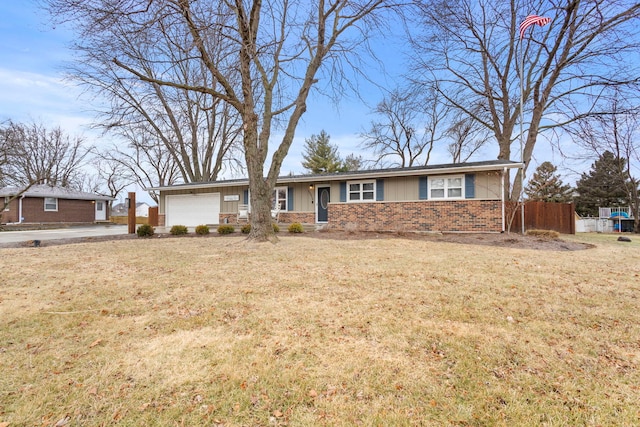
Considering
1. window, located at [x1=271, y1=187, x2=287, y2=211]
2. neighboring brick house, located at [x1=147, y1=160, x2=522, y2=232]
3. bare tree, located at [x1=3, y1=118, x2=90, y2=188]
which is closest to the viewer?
neighboring brick house, located at [x1=147, y1=160, x2=522, y2=232]

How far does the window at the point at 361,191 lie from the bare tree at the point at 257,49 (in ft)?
16.6

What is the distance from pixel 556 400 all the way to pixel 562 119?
1760cm

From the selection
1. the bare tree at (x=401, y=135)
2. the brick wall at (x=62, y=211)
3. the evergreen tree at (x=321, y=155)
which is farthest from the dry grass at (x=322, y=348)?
the brick wall at (x=62, y=211)

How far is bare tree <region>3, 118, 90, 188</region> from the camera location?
26906 millimetres

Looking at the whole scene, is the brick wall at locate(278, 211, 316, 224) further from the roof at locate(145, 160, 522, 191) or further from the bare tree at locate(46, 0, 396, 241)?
the bare tree at locate(46, 0, 396, 241)

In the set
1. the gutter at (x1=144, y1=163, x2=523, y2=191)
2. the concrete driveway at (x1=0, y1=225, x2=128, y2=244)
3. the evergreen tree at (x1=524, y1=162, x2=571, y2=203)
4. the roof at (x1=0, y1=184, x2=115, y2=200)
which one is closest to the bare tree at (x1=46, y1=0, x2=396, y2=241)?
the gutter at (x1=144, y1=163, x2=523, y2=191)

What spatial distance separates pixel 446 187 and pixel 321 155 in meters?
20.9

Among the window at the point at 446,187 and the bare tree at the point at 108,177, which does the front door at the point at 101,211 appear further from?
the window at the point at 446,187

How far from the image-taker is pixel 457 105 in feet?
58.9

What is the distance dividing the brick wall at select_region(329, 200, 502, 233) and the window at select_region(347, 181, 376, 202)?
0.74 meters

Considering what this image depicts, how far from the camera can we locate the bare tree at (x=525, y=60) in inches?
482

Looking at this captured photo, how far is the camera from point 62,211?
88.3 feet

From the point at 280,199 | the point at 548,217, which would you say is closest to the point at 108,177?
the point at 280,199

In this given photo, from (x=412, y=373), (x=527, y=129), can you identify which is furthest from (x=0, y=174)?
(x=527, y=129)
